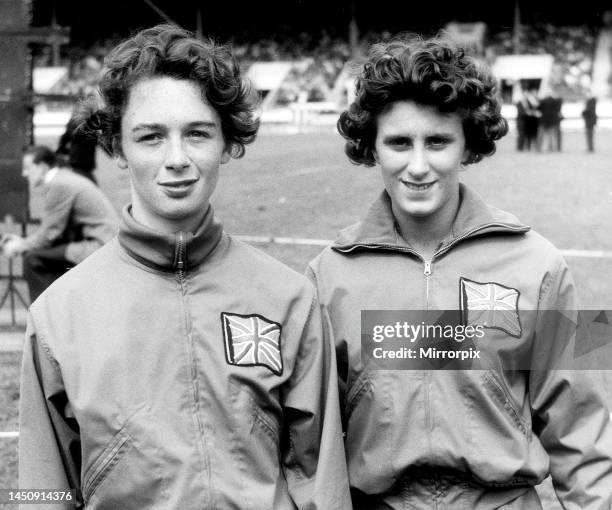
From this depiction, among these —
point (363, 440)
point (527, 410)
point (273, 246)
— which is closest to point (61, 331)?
point (363, 440)

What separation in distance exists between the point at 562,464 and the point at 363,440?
1.49 feet

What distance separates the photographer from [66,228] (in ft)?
20.6

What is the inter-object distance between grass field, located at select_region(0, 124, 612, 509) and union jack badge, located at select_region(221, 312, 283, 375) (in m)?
3.11

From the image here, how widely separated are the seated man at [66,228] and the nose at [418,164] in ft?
13.5

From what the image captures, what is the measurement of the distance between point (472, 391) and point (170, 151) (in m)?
0.85

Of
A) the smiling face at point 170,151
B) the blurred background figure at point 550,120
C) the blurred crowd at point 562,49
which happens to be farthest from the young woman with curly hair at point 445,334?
the blurred crowd at point 562,49

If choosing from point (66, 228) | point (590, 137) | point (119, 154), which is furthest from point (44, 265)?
point (590, 137)

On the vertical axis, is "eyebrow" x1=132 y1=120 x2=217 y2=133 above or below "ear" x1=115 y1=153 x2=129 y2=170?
above

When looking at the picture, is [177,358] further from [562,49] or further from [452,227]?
[562,49]

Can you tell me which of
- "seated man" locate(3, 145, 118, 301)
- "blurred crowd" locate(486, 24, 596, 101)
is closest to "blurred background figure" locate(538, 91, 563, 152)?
"blurred crowd" locate(486, 24, 596, 101)

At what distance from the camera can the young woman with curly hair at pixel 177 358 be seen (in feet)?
6.12

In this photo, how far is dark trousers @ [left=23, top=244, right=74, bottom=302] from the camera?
20.6 feet

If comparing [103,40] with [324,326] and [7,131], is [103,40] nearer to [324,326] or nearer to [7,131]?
[7,131]

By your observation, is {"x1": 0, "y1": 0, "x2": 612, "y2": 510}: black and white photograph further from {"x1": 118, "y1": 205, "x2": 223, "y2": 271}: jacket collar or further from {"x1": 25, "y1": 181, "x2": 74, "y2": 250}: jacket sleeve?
{"x1": 25, "y1": 181, "x2": 74, "y2": 250}: jacket sleeve
